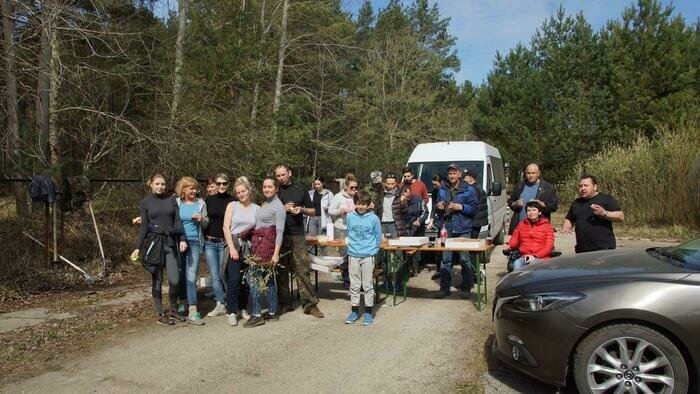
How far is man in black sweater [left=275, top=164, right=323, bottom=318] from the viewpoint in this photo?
6910 mm

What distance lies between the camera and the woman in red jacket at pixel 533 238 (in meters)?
6.72

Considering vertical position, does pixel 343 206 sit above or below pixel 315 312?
above

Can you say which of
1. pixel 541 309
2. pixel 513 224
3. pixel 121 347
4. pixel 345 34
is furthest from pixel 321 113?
pixel 541 309

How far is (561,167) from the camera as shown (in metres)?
27.4

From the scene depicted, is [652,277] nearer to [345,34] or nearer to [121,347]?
[121,347]

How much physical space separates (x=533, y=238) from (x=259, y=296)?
3437 millimetres

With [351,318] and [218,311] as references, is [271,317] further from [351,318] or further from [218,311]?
[351,318]

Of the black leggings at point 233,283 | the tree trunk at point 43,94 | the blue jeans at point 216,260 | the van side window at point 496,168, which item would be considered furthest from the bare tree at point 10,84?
the van side window at point 496,168

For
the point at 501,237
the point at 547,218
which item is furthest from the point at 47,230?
the point at 501,237

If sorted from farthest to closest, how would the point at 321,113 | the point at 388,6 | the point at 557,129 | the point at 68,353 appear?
1. the point at 388,6
2. the point at 557,129
3. the point at 321,113
4. the point at 68,353

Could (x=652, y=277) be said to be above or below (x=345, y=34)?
below

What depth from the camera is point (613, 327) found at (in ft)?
12.7

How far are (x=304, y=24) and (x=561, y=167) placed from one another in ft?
48.2

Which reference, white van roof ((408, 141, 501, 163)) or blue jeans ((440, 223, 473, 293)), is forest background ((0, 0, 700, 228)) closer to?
white van roof ((408, 141, 501, 163))
